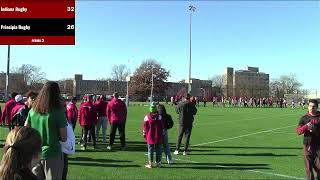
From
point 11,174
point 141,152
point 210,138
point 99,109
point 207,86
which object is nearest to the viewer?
point 11,174

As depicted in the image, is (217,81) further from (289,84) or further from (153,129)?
(153,129)

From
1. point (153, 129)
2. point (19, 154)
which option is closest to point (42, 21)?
point (153, 129)

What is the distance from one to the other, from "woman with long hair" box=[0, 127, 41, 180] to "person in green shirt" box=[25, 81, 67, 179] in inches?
128

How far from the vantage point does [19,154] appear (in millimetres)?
3248

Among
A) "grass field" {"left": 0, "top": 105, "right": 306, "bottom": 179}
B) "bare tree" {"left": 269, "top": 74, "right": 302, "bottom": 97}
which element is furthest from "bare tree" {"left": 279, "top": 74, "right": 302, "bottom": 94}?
"grass field" {"left": 0, "top": 105, "right": 306, "bottom": 179}

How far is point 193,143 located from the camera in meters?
18.7

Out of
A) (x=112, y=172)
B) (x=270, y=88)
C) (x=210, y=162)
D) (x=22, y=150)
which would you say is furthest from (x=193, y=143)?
(x=270, y=88)

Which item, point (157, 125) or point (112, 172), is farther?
point (157, 125)

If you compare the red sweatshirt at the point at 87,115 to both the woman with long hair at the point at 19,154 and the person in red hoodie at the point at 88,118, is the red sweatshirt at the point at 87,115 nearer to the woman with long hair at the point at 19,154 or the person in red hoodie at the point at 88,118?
the person in red hoodie at the point at 88,118

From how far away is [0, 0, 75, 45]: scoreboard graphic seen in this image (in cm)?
1280

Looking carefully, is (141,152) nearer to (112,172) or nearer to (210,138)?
(112,172)

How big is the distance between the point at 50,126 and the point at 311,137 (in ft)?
17.2

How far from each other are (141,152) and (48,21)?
5.25m

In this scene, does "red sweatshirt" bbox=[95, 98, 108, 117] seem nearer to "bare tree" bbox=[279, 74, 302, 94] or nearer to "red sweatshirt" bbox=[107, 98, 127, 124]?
"red sweatshirt" bbox=[107, 98, 127, 124]
